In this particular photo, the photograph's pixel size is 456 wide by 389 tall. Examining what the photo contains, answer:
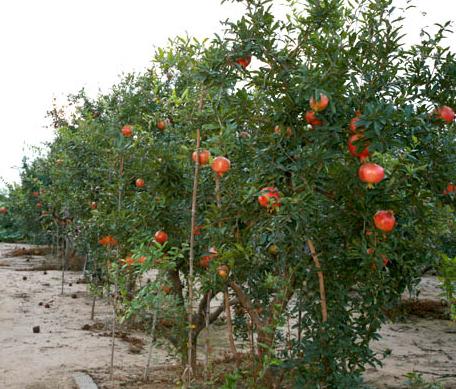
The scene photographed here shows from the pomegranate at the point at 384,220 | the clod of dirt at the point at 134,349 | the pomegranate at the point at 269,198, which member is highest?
the pomegranate at the point at 269,198

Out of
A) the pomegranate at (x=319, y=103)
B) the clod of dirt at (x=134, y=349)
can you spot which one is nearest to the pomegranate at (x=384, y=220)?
the pomegranate at (x=319, y=103)

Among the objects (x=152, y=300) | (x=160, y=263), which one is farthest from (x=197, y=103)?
(x=152, y=300)

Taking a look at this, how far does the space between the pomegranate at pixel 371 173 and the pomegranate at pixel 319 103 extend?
396 mm

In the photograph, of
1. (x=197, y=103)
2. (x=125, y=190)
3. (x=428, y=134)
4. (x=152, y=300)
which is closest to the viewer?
(x=428, y=134)

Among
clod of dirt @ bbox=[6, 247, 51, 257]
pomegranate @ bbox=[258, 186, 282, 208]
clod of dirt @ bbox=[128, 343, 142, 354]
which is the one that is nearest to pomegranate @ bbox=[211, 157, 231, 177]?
pomegranate @ bbox=[258, 186, 282, 208]

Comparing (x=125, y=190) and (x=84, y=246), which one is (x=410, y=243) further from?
(x=84, y=246)

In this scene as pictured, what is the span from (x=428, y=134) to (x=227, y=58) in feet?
4.17

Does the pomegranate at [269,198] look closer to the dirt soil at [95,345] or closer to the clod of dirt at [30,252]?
the dirt soil at [95,345]

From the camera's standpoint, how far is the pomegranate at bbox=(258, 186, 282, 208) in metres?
2.98

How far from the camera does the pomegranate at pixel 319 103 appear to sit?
9.59 ft

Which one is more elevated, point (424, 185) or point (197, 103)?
point (197, 103)

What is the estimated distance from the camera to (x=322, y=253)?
3.64 meters

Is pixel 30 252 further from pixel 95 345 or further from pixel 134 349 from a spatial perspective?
pixel 134 349

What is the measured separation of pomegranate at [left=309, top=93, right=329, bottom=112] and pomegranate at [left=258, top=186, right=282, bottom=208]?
20.4 inches
